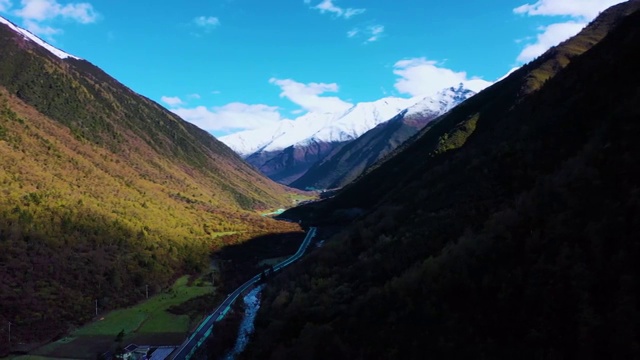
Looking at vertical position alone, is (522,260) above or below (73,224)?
below

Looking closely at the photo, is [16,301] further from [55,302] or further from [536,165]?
[536,165]

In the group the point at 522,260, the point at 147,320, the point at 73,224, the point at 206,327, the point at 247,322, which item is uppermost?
the point at 73,224

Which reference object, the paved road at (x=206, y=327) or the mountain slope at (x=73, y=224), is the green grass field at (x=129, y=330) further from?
the mountain slope at (x=73, y=224)

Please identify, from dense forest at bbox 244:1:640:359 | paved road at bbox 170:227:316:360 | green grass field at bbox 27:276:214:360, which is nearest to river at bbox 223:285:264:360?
paved road at bbox 170:227:316:360

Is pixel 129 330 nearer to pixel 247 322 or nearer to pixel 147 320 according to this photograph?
pixel 147 320

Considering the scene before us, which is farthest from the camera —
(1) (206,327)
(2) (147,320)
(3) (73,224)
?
(3) (73,224)

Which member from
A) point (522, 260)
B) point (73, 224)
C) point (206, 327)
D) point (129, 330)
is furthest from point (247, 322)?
point (522, 260)

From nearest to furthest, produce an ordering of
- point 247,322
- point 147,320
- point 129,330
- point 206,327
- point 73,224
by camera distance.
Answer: point 247,322 < point 129,330 < point 206,327 < point 147,320 < point 73,224

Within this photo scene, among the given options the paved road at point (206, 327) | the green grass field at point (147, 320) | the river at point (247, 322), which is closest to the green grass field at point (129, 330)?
the green grass field at point (147, 320)

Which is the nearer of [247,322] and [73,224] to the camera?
[247,322]
